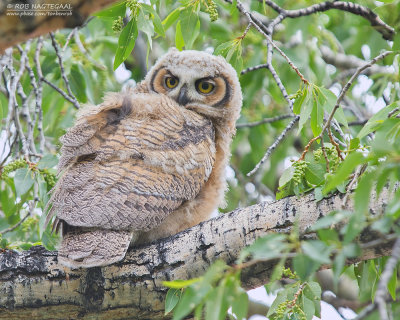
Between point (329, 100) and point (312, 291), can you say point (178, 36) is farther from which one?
point (312, 291)

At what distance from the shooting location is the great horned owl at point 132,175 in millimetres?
2676

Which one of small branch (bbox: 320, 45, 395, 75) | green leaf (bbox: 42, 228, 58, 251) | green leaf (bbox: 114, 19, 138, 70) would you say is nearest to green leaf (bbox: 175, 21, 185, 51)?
green leaf (bbox: 114, 19, 138, 70)

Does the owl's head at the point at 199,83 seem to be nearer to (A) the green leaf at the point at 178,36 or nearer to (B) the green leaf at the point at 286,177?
(A) the green leaf at the point at 178,36

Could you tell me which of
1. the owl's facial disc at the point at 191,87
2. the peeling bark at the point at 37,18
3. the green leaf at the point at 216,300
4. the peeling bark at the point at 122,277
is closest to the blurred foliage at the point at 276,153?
the green leaf at the point at 216,300

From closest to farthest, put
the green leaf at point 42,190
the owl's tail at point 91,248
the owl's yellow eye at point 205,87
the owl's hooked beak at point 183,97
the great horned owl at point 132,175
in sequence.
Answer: the owl's tail at point 91,248
the great horned owl at point 132,175
the green leaf at point 42,190
the owl's hooked beak at point 183,97
the owl's yellow eye at point 205,87

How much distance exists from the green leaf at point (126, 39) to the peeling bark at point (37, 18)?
1309 mm

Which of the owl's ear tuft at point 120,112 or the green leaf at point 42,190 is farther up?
the owl's ear tuft at point 120,112

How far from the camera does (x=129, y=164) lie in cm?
291

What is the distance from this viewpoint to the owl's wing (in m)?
2.74

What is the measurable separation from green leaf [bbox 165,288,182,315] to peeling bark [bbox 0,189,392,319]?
191 mm

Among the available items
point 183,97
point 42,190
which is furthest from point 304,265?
point 183,97

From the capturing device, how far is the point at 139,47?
6402 mm

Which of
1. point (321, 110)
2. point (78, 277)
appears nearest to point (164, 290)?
point (78, 277)

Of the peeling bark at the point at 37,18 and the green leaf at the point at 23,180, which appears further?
the green leaf at the point at 23,180
